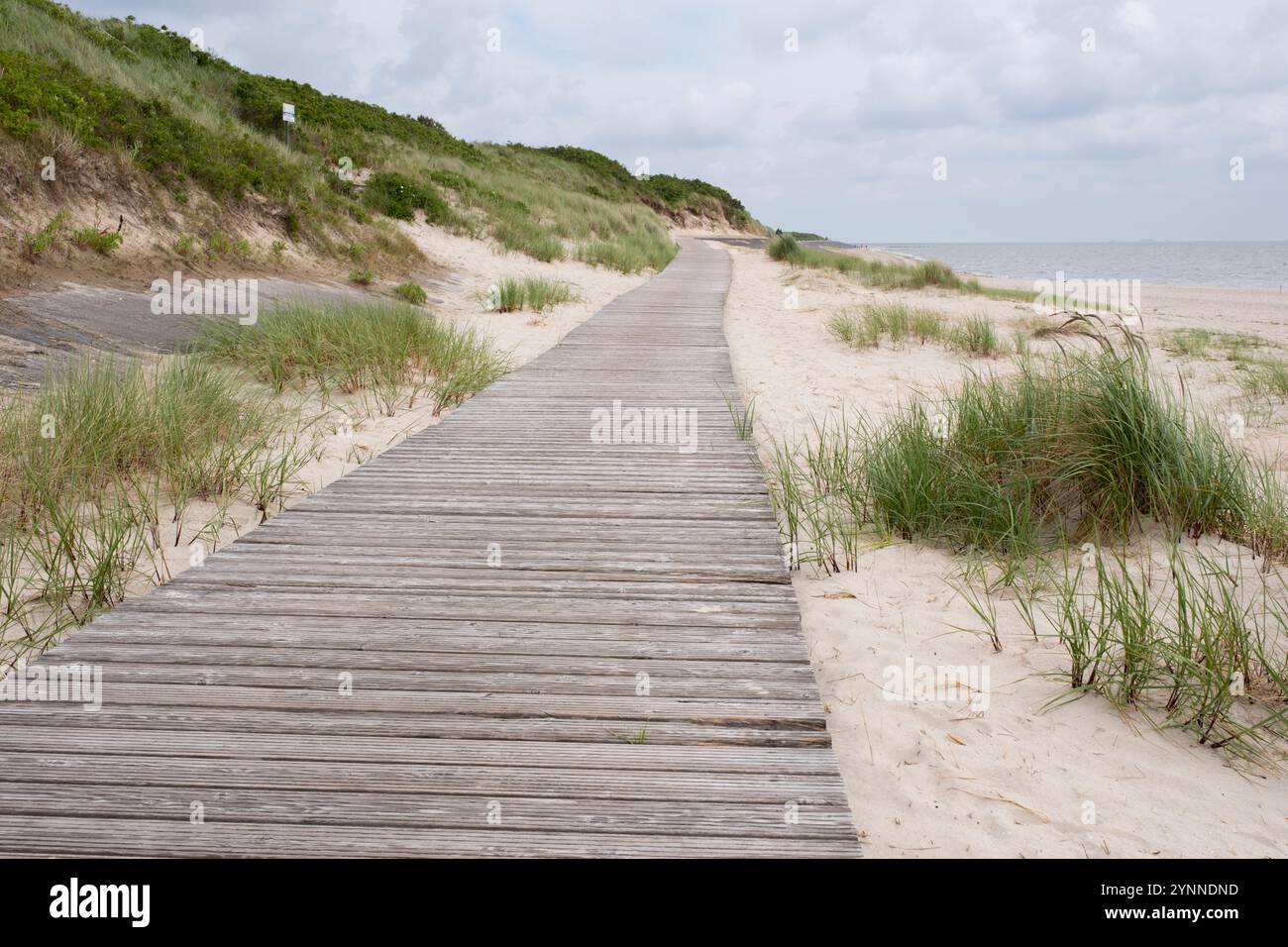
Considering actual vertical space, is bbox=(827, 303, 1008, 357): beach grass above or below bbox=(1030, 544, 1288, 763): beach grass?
above

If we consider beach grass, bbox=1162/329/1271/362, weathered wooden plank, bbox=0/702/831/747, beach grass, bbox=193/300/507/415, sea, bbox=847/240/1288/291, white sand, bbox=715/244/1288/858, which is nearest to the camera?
white sand, bbox=715/244/1288/858

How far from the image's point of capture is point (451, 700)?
233cm

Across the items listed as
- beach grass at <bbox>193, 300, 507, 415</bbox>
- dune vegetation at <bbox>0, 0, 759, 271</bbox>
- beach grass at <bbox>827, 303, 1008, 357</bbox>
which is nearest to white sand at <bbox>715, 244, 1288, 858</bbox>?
beach grass at <bbox>193, 300, 507, 415</bbox>

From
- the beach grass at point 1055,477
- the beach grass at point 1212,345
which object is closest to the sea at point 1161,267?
the beach grass at point 1212,345

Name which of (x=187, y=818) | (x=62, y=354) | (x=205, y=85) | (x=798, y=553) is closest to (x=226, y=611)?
(x=187, y=818)

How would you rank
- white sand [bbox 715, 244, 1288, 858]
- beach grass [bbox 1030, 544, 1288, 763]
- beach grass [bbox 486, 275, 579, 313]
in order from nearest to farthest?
white sand [bbox 715, 244, 1288, 858] → beach grass [bbox 1030, 544, 1288, 763] → beach grass [bbox 486, 275, 579, 313]

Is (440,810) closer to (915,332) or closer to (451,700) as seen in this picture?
(451,700)

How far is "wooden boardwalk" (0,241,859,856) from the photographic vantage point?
72.8 inches

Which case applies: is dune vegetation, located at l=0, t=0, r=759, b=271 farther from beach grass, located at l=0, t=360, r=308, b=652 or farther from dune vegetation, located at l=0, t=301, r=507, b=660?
beach grass, located at l=0, t=360, r=308, b=652

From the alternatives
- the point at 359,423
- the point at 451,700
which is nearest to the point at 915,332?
the point at 359,423

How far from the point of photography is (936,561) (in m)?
3.82

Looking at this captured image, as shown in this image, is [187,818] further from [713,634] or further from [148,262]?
[148,262]

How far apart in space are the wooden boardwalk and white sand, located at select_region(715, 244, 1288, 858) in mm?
275

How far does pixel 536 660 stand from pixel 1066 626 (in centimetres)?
204
